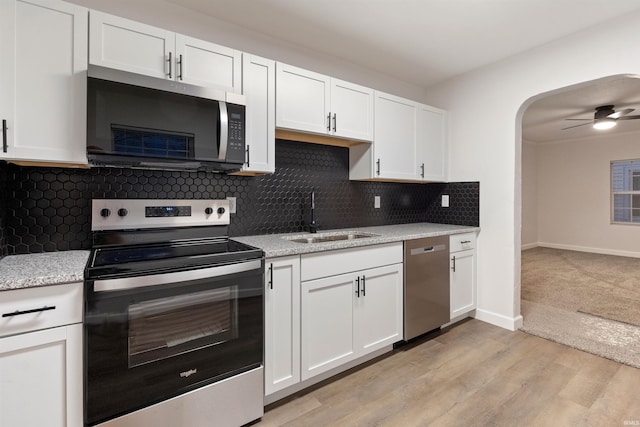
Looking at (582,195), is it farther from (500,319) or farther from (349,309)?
(349,309)

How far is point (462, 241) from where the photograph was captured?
10.0 ft

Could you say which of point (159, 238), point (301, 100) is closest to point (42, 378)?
point (159, 238)

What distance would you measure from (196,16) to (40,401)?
2371 mm

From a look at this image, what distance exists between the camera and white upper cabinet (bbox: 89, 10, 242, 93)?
5.32 ft

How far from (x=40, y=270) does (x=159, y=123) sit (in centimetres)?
87

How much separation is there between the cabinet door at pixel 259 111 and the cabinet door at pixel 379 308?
1.07 metres

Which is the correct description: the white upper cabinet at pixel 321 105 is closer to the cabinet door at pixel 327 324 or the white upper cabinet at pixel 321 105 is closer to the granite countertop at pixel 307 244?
the granite countertop at pixel 307 244

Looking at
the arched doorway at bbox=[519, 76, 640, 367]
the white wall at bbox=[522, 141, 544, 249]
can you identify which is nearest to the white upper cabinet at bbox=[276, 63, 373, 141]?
the arched doorway at bbox=[519, 76, 640, 367]

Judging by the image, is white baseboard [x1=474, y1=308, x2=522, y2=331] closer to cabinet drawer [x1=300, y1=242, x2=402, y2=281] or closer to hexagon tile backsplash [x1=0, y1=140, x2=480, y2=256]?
hexagon tile backsplash [x1=0, y1=140, x2=480, y2=256]

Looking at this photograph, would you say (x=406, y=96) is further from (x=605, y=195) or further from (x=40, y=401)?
(x=605, y=195)

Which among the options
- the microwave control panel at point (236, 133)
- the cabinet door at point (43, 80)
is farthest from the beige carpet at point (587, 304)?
the cabinet door at point (43, 80)

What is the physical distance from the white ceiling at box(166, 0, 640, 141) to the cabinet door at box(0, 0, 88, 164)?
847 mm

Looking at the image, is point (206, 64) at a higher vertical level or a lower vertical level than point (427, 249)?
higher

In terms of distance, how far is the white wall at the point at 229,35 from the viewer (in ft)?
6.73
